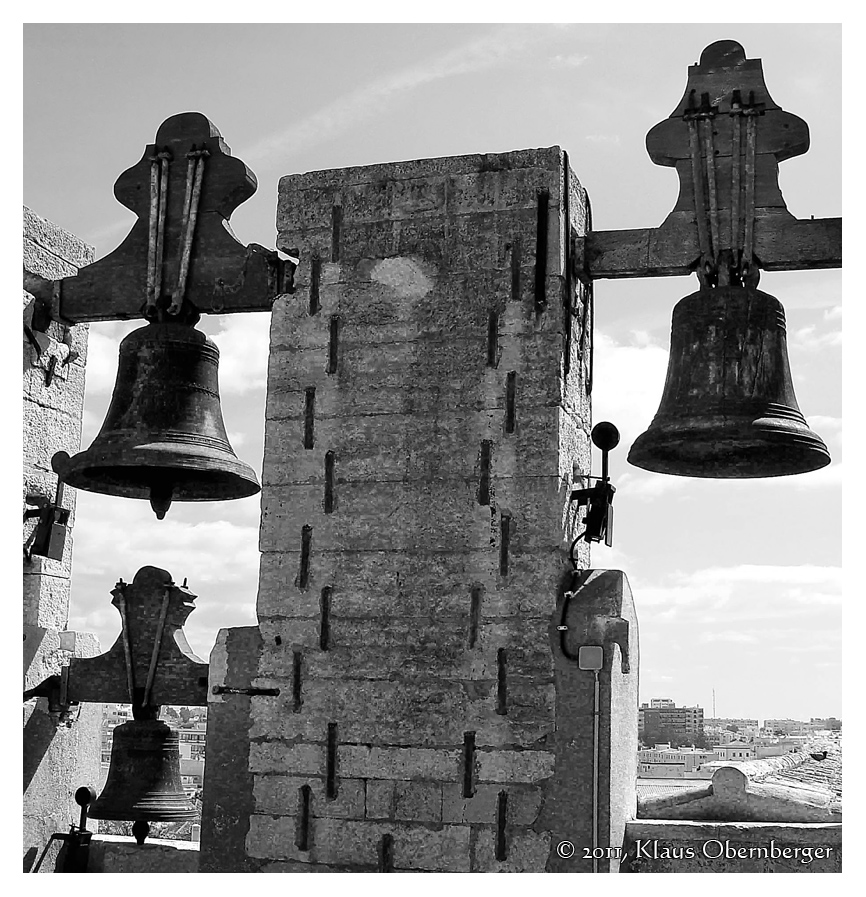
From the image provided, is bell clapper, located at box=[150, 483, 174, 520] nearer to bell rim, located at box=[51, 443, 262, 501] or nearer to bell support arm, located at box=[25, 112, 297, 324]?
bell rim, located at box=[51, 443, 262, 501]

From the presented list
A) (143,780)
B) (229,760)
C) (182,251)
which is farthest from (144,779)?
(182,251)

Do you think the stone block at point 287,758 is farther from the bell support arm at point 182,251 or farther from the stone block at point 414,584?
the bell support arm at point 182,251

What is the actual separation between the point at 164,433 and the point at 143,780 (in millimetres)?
2249

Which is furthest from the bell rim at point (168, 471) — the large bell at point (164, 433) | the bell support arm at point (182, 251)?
the bell support arm at point (182, 251)

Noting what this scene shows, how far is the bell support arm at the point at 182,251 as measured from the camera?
7848mm

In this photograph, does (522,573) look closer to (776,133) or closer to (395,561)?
(395,561)

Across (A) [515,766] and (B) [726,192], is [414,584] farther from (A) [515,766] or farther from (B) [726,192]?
(B) [726,192]

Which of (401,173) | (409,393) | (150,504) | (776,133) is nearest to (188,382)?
(150,504)

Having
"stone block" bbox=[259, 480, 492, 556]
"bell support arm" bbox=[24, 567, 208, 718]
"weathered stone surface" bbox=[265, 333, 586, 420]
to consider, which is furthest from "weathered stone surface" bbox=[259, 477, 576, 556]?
"bell support arm" bbox=[24, 567, 208, 718]

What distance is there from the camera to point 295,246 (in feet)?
25.8

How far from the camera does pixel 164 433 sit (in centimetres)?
717

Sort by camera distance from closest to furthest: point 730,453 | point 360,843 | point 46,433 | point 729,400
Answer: point 729,400
point 360,843
point 730,453
point 46,433

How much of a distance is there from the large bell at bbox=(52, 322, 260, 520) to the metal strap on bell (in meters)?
1.49

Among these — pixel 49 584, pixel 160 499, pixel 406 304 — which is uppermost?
pixel 406 304
